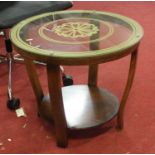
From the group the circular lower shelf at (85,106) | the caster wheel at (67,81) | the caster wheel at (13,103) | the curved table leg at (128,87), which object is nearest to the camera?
the curved table leg at (128,87)

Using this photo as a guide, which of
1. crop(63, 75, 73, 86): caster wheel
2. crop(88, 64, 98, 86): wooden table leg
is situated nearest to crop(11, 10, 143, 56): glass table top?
crop(88, 64, 98, 86): wooden table leg

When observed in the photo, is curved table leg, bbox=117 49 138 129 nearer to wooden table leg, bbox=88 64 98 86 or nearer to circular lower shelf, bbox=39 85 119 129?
circular lower shelf, bbox=39 85 119 129

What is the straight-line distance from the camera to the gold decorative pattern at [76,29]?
123 cm

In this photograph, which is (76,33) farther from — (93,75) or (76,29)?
(93,75)

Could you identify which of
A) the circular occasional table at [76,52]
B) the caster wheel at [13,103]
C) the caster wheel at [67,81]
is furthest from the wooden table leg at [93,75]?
the caster wheel at [13,103]

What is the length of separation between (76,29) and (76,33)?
0.04 metres

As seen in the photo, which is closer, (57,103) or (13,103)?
(57,103)

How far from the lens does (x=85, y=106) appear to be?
1.46m

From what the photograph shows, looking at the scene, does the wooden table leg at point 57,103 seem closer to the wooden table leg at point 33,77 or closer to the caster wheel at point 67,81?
the wooden table leg at point 33,77

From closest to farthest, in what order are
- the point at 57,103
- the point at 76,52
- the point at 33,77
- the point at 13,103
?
1. the point at 76,52
2. the point at 57,103
3. the point at 33,77
4. the point at 13,103

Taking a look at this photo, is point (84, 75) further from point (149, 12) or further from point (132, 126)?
point (149, 12)

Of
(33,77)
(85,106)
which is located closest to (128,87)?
(85,106)

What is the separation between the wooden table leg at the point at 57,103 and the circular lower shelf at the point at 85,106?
70mm

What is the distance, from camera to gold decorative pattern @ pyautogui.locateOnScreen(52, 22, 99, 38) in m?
1.23
